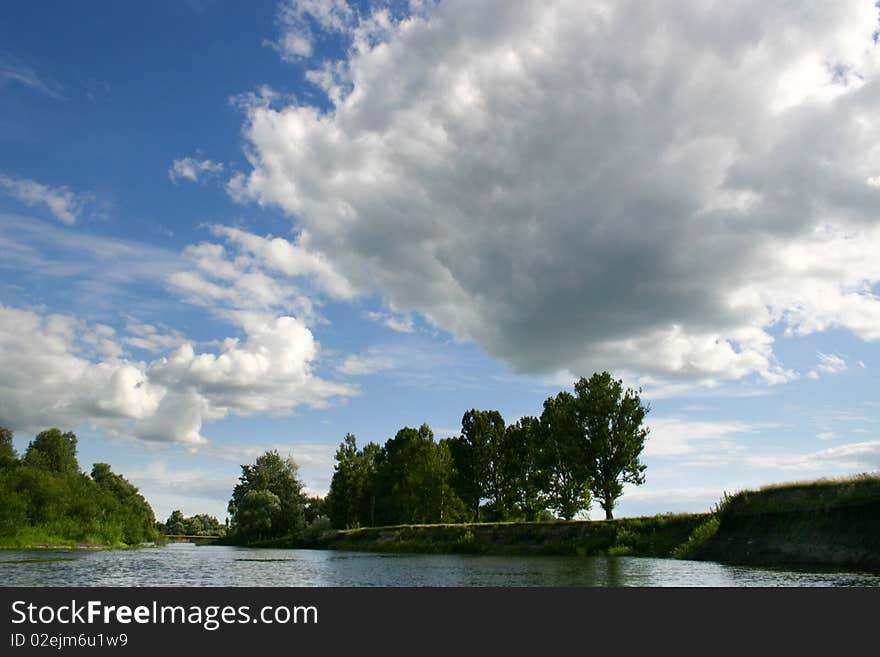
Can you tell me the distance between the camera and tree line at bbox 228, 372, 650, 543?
80.9m

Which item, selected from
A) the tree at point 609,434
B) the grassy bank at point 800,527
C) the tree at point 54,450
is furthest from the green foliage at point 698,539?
the tree at point 54,450

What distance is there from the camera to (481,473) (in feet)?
361

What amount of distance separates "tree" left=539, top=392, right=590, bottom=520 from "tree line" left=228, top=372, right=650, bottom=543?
14 centimetres

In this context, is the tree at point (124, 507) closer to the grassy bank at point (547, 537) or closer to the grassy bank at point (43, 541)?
the grassy bank at point (43, 541)

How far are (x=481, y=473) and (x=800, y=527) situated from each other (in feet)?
243

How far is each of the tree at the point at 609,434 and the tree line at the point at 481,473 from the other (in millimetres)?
130

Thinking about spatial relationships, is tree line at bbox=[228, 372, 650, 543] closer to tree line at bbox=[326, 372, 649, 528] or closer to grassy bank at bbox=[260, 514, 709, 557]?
tree line at bbox=[326, 372, 649, 528]

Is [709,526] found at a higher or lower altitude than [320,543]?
higher
